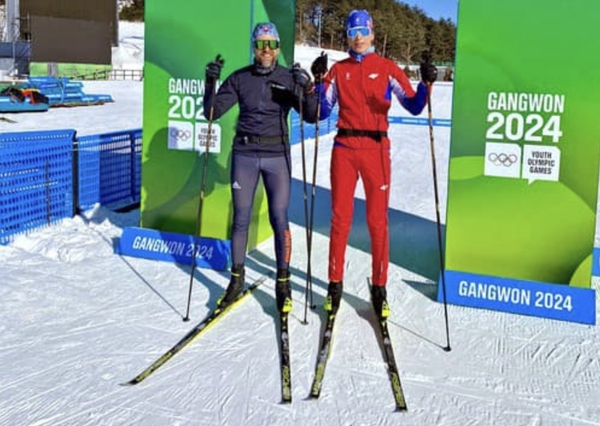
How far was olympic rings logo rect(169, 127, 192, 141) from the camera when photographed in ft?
18.2

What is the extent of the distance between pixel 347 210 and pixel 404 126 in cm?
1444

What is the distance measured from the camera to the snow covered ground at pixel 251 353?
3072 mm

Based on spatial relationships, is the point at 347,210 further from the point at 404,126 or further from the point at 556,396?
the point at 404,126

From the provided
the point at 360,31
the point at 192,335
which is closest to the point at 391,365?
the point at 192,335

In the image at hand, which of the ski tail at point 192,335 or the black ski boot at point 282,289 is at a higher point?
the black ski boot at point 282,289

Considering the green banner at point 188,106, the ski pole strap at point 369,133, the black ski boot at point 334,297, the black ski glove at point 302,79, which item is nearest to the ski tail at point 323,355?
the black ski boot at point 334,297

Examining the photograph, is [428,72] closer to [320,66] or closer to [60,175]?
[320,66]

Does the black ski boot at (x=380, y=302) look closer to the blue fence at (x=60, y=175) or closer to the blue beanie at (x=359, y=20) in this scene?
the blue beanie at (x=359, y=20)

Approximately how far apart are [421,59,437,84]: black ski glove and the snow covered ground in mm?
1561

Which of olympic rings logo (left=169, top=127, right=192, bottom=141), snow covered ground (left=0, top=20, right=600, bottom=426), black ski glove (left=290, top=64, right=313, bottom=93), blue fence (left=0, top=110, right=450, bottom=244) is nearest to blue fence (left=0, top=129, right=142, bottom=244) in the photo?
blue fence (left=0, top=110, right=450, bottom=244)

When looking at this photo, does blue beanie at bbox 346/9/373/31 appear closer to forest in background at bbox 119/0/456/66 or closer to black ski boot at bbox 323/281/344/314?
black ski boot at bbox 323/281/344/314

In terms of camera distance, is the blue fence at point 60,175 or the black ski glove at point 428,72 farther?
the blue fence at point 60,175

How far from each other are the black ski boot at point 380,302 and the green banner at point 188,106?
5.52 ft

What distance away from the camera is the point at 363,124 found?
4090 mm
